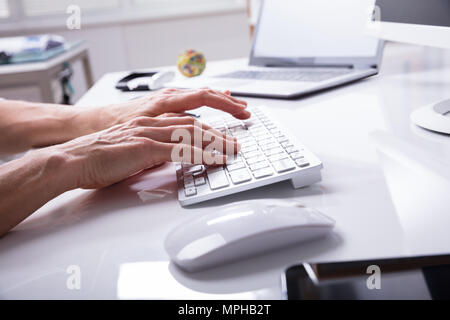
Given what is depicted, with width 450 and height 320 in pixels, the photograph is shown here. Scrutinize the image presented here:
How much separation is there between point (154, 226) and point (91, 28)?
274 cm

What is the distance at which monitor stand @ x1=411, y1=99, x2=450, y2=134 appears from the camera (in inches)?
25.4

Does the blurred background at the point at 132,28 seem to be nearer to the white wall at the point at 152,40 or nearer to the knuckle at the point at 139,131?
the white wall at the point at 152,40

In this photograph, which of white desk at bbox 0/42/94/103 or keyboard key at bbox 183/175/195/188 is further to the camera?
white desk at bbox 0/42/94/103

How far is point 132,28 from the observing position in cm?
293

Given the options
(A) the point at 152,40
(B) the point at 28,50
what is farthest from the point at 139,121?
(A) the point at 152,40

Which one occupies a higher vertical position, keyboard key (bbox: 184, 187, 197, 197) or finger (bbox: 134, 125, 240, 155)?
finger (bbox: 134, 125, 240, 155)

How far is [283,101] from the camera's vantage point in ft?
2.97

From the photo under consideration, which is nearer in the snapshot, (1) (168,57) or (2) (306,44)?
(2) (306,44)

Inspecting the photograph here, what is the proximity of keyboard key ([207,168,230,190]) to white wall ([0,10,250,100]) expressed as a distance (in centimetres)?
258

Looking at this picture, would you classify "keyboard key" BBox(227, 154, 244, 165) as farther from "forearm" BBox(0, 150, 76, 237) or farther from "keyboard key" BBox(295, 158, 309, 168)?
"forearm" BBox(0, 150, 76, 237)

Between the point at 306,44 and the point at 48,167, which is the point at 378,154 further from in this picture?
the point at 306,44

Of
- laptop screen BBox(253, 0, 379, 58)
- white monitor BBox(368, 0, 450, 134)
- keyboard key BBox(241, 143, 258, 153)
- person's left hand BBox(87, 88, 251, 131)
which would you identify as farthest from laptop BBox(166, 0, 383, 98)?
keyboard key BBox(241, 143, 258, 153)

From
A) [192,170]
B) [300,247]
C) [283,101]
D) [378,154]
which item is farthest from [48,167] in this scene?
[283,101]

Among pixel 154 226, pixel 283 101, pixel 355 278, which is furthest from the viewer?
pixel 283 101
